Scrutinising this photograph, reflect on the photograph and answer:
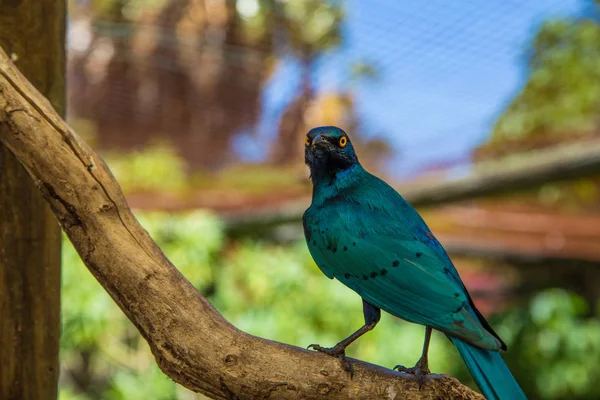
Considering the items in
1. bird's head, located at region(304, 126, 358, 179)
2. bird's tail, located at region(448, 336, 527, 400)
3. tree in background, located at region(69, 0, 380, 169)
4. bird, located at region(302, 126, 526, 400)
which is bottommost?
bird's tail, located at region(448, 336, 527, 400)

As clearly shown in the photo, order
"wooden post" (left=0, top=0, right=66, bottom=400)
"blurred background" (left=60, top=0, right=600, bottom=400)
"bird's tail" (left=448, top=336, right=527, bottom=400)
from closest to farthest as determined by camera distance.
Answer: "bird's tail" (left=448, top=336, right=527, bottom=400)
"wooden post" (left=0, top=0, right=66, bottom=400)
"blurred background" (left=60, top=0, right=600, bottom=400)

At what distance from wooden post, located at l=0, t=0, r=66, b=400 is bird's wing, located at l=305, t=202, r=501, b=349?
2.64 feet

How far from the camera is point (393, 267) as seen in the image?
194 centimetres

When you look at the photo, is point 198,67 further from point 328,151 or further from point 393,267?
point 393,267

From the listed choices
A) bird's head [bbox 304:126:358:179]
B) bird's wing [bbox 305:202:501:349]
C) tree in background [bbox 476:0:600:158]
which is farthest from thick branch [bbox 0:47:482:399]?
tree in background [bbox 476:0:600:158]

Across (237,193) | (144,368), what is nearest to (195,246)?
(237,193)

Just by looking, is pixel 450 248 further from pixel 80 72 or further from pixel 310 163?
pixel 310 163

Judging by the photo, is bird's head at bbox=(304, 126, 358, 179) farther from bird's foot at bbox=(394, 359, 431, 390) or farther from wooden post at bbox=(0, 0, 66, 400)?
wooden post at bbox=(0, 0, 66, 400)

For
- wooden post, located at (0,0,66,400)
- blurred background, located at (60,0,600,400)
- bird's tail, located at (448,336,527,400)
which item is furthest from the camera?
blurred background, located at (60,0,600,400)

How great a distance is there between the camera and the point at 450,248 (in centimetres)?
710

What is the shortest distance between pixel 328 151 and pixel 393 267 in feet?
1.41

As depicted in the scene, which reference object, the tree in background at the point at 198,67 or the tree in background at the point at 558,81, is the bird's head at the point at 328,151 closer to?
the tree in background at the point at 198,67

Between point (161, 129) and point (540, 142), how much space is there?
112 inches

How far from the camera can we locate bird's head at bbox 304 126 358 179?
2.16 meters
